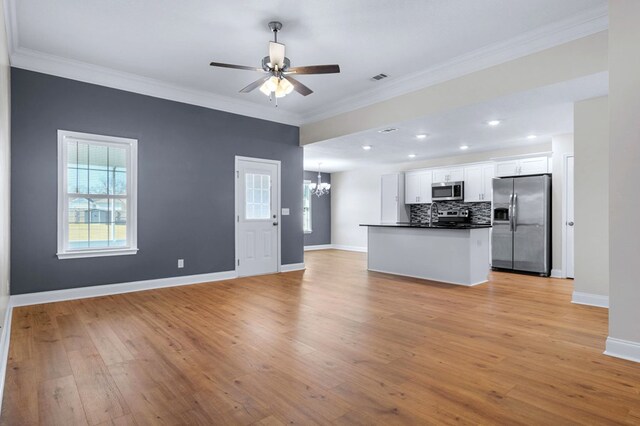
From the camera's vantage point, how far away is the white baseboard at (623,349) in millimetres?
2564

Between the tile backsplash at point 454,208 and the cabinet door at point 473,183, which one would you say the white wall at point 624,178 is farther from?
the tile backsplash at point 454,208

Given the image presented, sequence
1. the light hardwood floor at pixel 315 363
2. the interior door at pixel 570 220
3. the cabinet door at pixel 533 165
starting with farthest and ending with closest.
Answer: the cabinet door at pixel 533 165, the interior door at pixel 570 220, the light hardwood floor at pixel 315 363

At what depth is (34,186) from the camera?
4.19m

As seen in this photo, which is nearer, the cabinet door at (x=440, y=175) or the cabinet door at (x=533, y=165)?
the cabinet door at (x=533, y=165)

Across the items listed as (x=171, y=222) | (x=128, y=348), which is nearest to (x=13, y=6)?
(x=171, y=222)

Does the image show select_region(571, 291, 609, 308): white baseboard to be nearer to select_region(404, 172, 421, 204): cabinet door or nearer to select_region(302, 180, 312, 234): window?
select_region(404, 172, 421, 204): cabinet door

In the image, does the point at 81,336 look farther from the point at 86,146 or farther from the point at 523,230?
the point at 523,230

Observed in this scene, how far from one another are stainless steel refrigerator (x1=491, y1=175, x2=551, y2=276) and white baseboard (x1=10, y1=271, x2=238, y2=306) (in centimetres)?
520

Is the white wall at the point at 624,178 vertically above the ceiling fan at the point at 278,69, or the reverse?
the ceiling fan at the point at 278,69

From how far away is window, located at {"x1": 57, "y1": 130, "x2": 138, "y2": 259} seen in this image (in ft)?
14.5

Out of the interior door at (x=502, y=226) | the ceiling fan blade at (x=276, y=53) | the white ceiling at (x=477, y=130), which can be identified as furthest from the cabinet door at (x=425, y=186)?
the ceiling fan blade at (x=276, y=53)

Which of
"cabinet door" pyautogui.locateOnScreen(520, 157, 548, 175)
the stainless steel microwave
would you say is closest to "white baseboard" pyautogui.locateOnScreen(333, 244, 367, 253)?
the stainless steel microwave

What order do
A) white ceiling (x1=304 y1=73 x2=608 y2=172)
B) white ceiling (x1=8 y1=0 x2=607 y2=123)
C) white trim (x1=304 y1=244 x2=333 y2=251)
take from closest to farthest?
white ceiling (x1=8 y1=0 x2=607 y2=123), white ceiling (x1=304 y1=73 x2=608 y2=172), white trim (x1=304 y1=244 x2=333 y2=251)

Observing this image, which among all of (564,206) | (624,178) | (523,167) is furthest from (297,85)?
(523,167)
